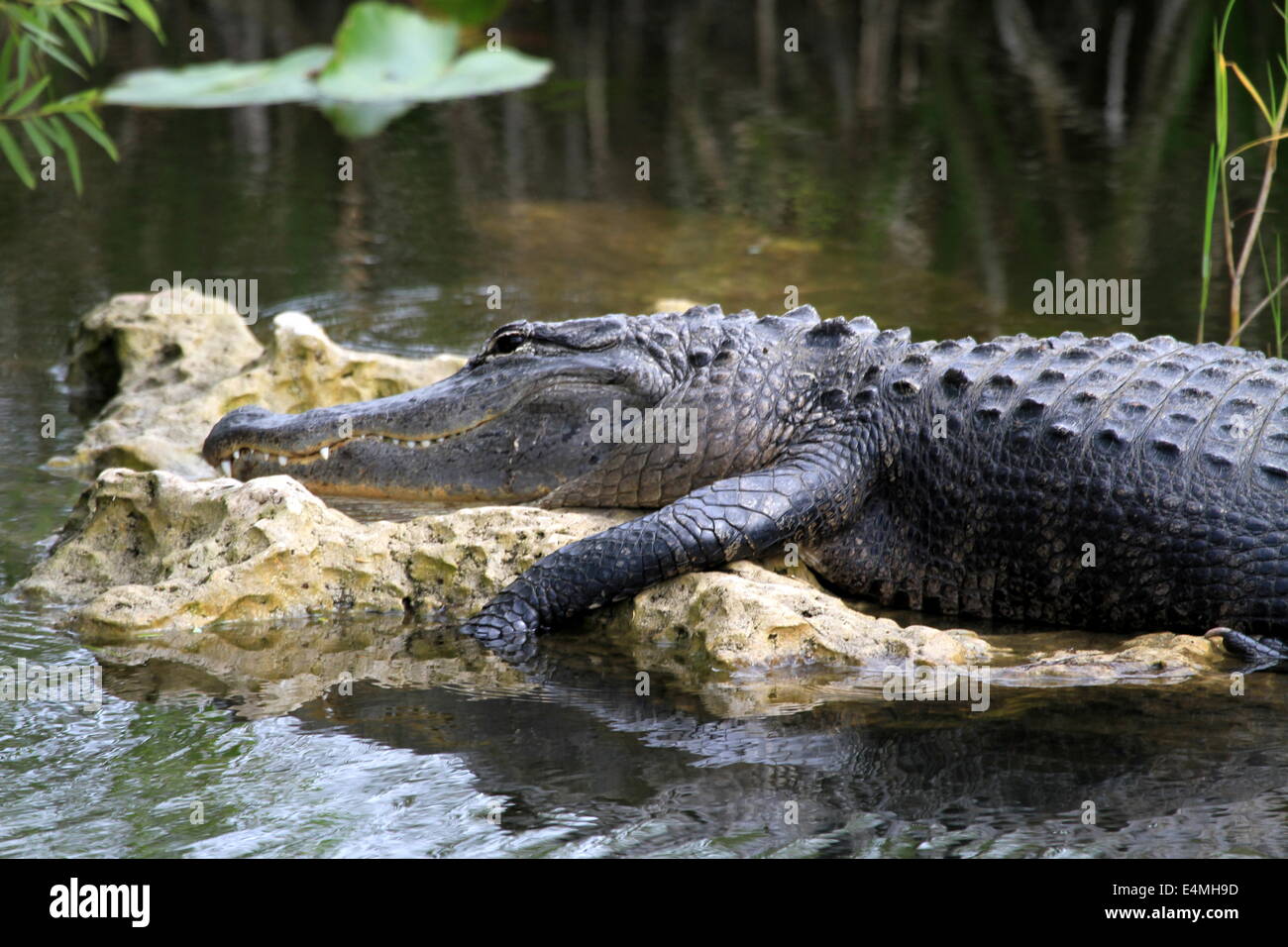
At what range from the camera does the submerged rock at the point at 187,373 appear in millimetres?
5723

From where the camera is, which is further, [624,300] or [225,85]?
[225,85]

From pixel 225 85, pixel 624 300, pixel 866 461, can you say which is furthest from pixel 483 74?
pixel 866 461

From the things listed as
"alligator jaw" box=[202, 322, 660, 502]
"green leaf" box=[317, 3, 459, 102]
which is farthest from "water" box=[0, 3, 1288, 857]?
"alligator jaw" box=[202, 322, 660, 502]

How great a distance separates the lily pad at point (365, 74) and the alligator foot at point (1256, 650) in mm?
9013

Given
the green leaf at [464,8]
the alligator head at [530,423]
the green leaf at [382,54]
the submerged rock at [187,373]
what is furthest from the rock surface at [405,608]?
the green leaf at [464,8]

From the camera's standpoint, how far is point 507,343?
496cm

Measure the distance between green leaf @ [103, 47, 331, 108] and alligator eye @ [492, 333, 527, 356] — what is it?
295 inches

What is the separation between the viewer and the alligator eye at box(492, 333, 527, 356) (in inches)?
195

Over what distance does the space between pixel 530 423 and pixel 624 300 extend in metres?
3.06

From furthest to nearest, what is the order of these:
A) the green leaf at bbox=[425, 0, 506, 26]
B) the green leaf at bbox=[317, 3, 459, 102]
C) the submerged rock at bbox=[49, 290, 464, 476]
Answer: the green leaf at bbox=[425, 0, 506, 26]
the green leaf at bbox=[317, 3, 459, 102]
the submerged rock at bbox=[49, 290, 464, 476]

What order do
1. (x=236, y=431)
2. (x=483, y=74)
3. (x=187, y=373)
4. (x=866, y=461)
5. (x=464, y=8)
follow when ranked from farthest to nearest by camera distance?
(x=464, y=8) < (x=483, y=74) < (x=187, y=373) < (x=236, y=431) < (x=866, y=461)

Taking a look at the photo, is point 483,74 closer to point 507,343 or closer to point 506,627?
point 507,343

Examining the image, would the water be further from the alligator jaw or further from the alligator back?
the alligator jaw
